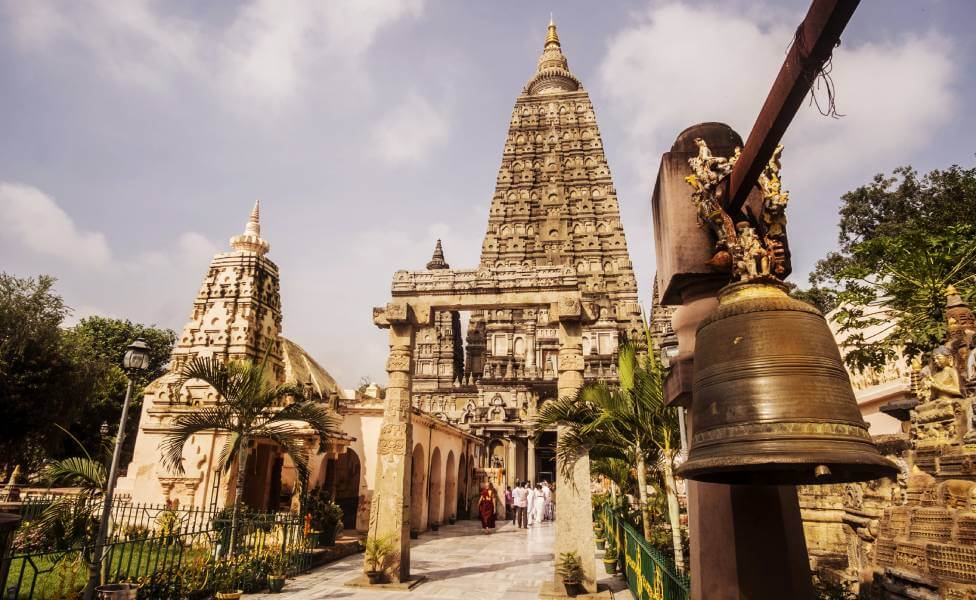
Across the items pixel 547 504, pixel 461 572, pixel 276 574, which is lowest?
pixel 461 572

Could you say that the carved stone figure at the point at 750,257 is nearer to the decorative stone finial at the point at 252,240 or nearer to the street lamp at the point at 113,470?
the street lamp at the point at 113,470

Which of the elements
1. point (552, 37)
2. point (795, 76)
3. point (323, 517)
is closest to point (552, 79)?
point (552, 37)

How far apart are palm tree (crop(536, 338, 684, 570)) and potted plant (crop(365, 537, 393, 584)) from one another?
11.0ft

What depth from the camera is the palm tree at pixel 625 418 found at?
27.6 feet

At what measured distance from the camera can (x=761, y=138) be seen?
2.30 meters

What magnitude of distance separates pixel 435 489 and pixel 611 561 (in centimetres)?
929

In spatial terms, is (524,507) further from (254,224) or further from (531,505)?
(254,224)

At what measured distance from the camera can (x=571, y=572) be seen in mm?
8680

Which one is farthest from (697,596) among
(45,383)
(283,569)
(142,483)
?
(45,383)

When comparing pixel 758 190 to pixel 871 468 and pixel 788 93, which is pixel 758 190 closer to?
pixel 788 93

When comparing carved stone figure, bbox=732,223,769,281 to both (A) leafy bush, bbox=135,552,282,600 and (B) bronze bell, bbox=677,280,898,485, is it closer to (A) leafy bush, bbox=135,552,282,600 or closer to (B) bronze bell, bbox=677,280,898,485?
(B) bronze bell, bbox=677,280,898,485

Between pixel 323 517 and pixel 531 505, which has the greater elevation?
pixel 323 517

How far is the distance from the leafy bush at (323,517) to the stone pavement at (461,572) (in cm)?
64

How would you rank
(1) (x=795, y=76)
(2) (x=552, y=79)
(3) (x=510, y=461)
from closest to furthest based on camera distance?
1. (1) (x=795, y=76)
2. (3) (x=510, y=461)
3. (2) (x=552, y=79)
